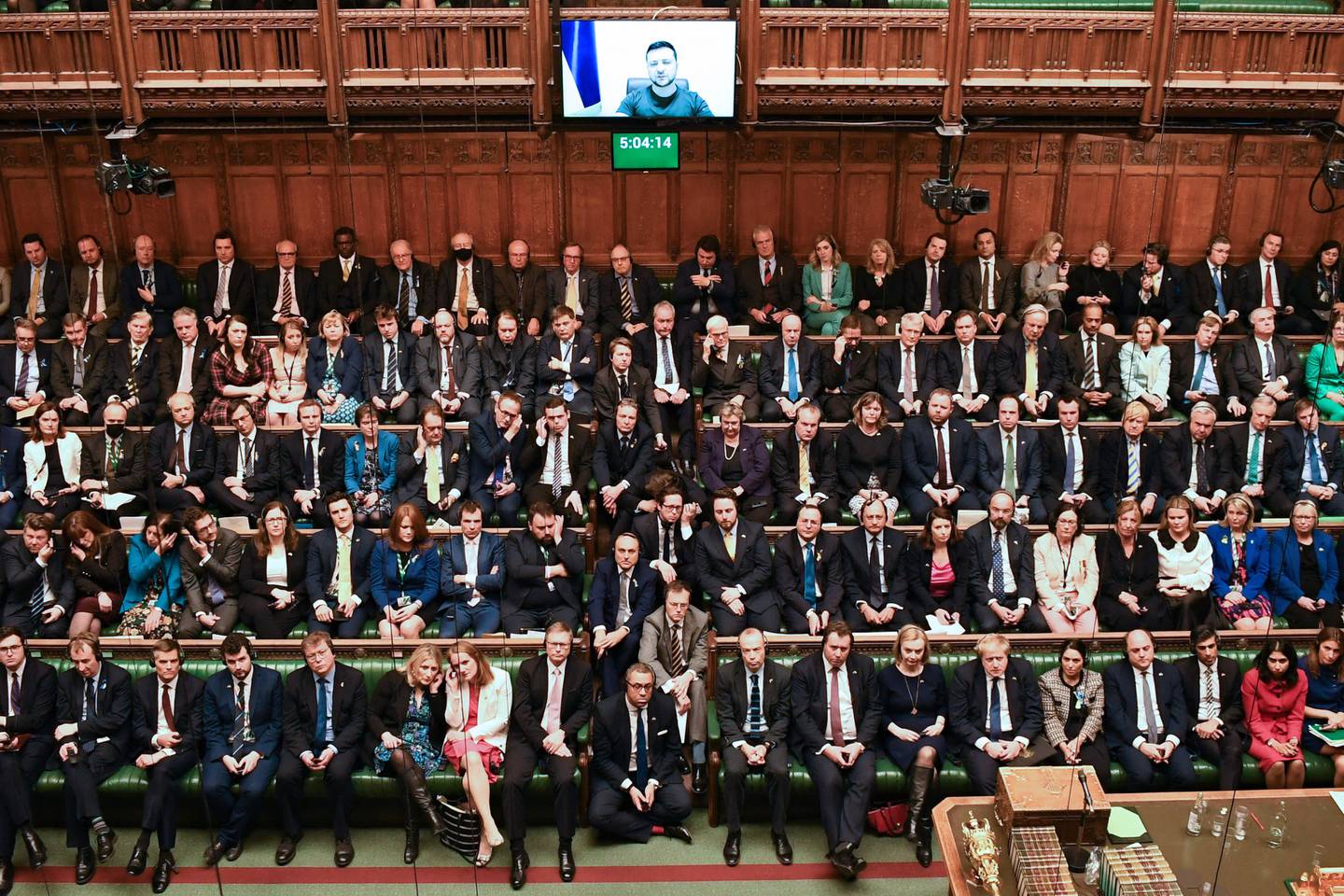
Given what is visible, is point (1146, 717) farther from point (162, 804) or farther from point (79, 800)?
point (79, 800)

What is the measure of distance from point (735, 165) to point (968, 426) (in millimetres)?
3072

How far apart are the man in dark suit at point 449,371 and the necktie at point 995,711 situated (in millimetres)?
3639

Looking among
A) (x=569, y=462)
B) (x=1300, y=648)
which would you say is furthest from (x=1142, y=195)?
(x=569, y=462)

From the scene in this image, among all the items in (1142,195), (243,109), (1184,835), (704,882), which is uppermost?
(243,109)

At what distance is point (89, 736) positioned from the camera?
6.39m

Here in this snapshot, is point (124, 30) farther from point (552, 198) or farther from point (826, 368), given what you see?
point (826, 368)

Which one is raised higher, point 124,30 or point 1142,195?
point 124,30

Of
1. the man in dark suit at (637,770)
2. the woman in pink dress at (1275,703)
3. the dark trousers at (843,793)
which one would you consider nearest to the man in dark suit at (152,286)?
the man in dark suit at (637,770)

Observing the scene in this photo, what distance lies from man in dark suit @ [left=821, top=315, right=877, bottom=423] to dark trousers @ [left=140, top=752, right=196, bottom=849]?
174 inches

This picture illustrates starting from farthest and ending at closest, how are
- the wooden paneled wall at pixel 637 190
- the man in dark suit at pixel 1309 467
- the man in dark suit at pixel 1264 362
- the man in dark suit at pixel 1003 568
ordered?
the wooden paneled wall at pixel 637 190
the man in dark suit at pixel 1264 362
the man in dark suit at pixel 1309 467
the man in dark suit at pixel 1003 568

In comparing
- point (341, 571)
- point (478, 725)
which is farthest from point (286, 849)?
point (341, 571)

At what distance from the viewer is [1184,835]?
18.3 feet

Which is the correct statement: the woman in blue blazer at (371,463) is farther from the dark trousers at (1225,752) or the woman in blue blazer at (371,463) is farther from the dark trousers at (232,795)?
the dark trousers at (1225,752)

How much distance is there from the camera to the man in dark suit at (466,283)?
9.23m
